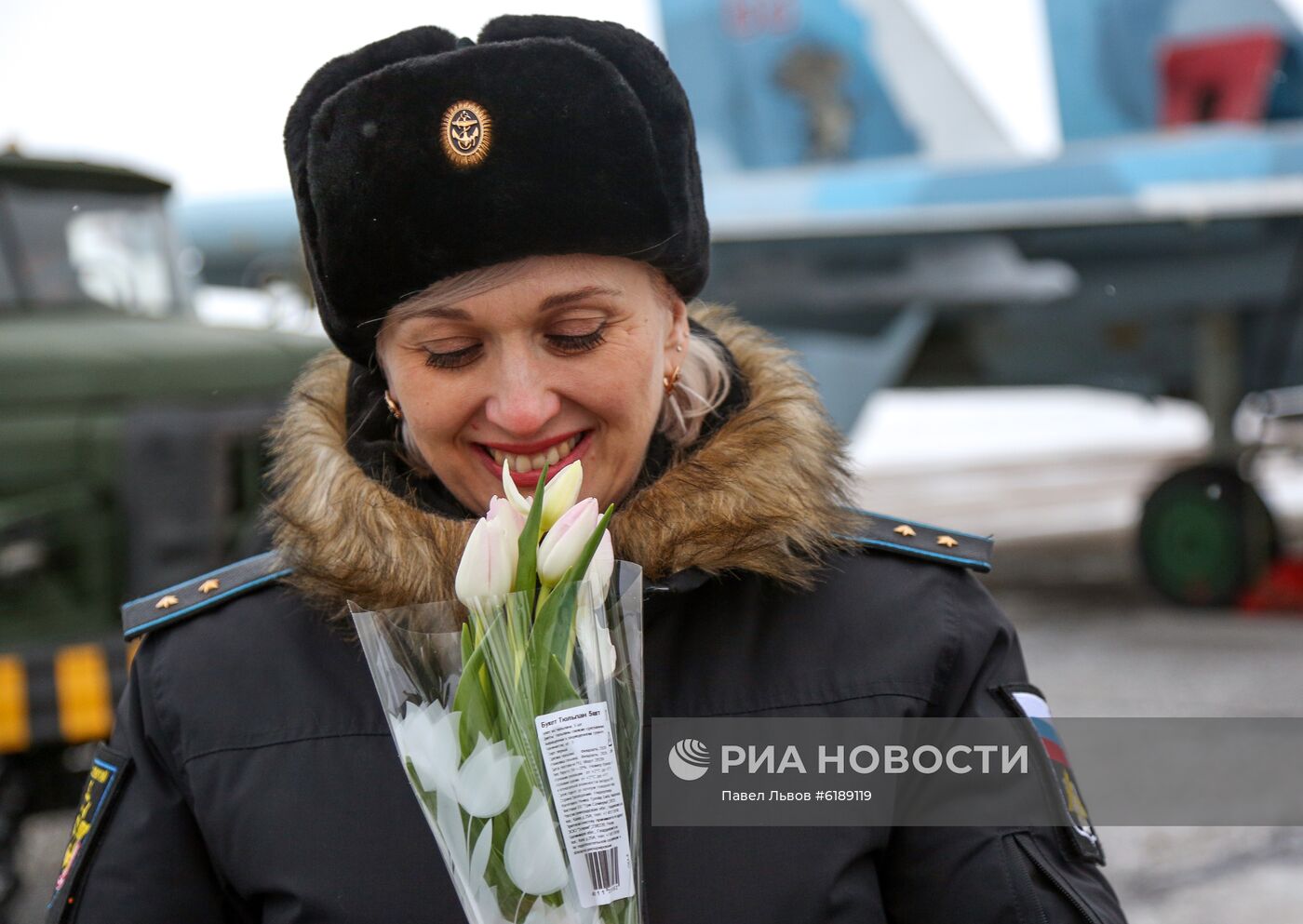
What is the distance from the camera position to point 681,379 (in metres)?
1.52

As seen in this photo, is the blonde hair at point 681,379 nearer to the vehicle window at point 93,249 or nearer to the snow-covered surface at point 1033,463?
the snow-covered surface at point 1033,463

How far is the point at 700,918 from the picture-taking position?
1213mm

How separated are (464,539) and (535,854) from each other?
1.27 feet

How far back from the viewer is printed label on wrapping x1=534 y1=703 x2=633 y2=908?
41.2 inches

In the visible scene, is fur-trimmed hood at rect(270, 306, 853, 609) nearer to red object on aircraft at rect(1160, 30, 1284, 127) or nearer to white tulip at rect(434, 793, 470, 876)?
white tulip at rect(434, 793, 470, 876)

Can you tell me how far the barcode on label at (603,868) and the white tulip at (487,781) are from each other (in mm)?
85

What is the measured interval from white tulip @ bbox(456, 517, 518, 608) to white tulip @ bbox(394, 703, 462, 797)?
10 cm

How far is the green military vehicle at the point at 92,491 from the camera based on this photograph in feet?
11.6

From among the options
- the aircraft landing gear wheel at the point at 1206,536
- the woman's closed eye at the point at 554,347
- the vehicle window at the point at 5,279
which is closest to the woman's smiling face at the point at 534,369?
the woman's closed eye at the point at 554,347

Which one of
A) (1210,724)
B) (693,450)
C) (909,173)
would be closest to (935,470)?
(909,173)

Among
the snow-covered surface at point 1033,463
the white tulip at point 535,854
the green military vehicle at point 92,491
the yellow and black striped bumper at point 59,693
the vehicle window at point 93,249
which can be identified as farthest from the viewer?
the snow-covered surface at point 1033,463

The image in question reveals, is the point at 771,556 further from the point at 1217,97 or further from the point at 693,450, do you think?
the point at 1217,97

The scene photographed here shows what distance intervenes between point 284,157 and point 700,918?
0.88 metres

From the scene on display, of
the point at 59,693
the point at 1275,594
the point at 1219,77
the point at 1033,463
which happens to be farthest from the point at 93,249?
the point at 1033,463
